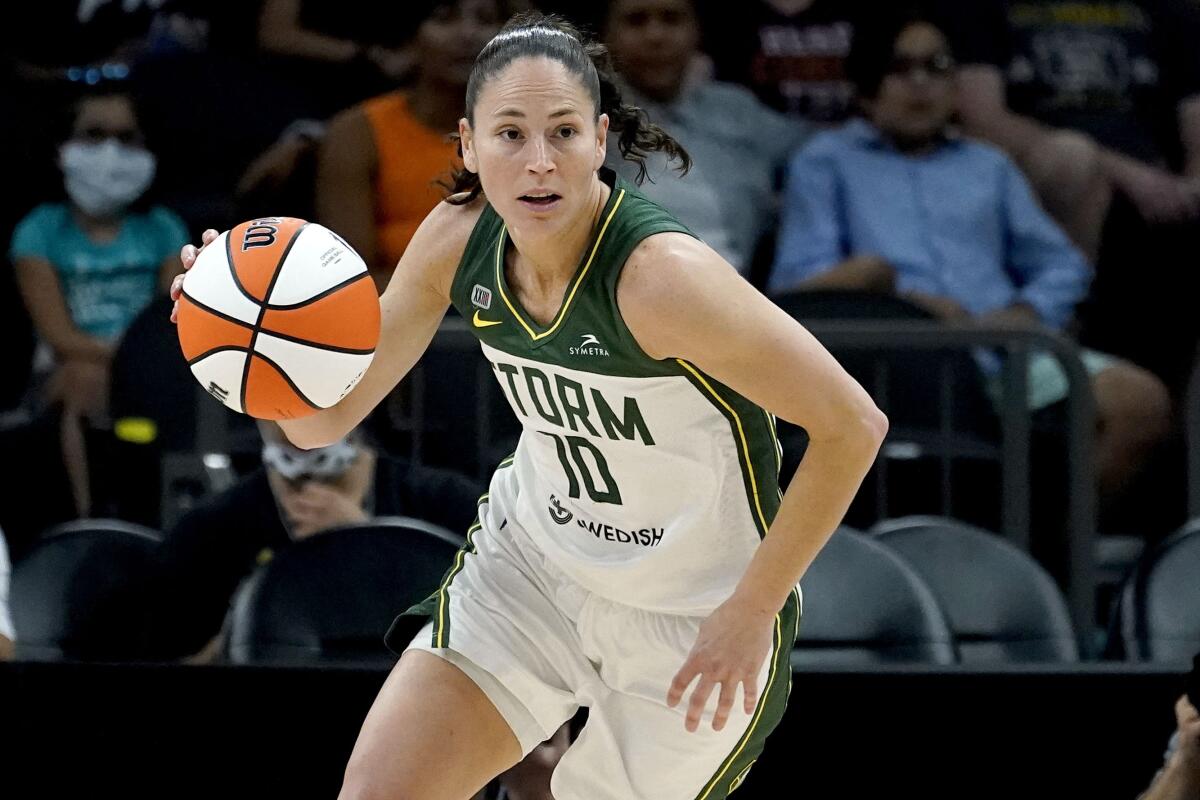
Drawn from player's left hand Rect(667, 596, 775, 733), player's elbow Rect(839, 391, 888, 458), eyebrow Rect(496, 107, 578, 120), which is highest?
eyebrow Rect(496, 107, 578, 120)

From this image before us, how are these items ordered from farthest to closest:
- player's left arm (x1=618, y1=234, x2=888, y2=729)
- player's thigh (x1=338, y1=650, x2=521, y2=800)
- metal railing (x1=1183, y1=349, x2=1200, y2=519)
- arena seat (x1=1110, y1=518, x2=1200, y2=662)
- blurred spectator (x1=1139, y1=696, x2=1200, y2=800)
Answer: metal railing (x1=1183, y1=349, x2=1200, y2=519)
arena seat (x1=1110, y1=518, x2=1200, y2=662)
blurred spectator (x1=1139, y1=696, x2=1200, y2=800)
player's thigh (x1=338, y1=650, x2=521, y2=800)
player's left arm (x1=618, y1=234, x2=888, y2=729)

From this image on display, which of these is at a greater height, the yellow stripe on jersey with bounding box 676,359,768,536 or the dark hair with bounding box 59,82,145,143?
the dark hair with bounding box 59,82,145,143

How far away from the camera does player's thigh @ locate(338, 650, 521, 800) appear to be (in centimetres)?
298

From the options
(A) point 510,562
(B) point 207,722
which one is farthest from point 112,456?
(A) point 510,562

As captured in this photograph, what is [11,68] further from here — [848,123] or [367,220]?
[848,123]

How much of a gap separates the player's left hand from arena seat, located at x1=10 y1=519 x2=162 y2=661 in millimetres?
2153

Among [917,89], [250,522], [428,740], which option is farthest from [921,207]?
[428,740]

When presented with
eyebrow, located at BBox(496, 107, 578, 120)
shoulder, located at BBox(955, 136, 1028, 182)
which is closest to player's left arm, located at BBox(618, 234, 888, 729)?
eyebrow, located at BBox(496, 107, 578, 120)

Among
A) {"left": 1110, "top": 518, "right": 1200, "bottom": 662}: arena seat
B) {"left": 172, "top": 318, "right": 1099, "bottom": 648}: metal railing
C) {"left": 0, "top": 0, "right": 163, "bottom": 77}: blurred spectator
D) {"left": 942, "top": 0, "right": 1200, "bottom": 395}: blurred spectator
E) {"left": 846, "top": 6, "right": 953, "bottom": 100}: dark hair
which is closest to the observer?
{"left": 1110, "top": 518, "right": 1200, "bottom": 662}: arena seat

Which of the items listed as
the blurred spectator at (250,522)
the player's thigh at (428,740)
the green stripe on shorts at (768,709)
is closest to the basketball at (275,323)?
the player's thigh at (428,740)

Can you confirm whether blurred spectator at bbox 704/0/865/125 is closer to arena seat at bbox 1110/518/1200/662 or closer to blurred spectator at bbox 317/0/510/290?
blurred spectator at bbox 317/0/510/290

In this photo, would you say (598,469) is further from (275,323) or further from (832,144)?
(832,144)

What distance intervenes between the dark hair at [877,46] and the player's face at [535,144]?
327 centimetres

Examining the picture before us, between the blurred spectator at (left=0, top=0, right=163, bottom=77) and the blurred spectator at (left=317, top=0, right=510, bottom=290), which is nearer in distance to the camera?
the blurred spectator at (left=317, top=0, right=510, bottom=290)
